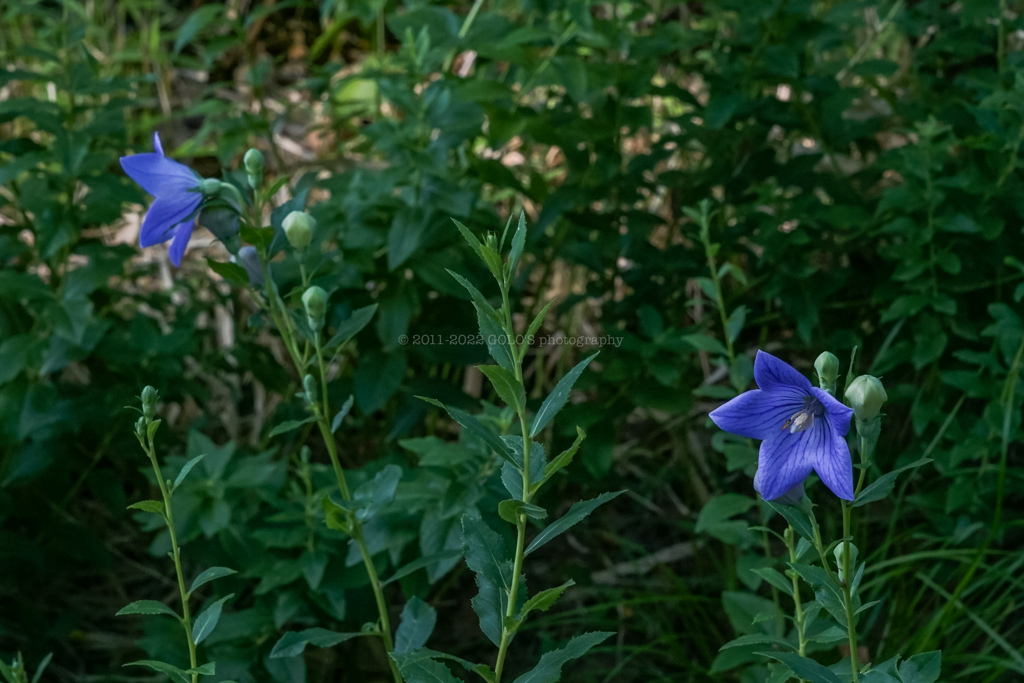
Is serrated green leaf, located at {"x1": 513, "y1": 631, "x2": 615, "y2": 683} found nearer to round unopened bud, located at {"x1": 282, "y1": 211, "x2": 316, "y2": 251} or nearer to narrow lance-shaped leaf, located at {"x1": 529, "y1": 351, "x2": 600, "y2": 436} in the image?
narrow lance-shaped leaf, located at {"x1": 529, "y1": 351, "x2": 600, "y2": 436}

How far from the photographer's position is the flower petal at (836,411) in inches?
32.7

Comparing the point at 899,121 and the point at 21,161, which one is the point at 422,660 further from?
the point at 899,121

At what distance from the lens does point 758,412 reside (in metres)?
0.92

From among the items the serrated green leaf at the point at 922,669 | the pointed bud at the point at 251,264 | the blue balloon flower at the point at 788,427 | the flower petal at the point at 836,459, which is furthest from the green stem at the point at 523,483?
the pointed bud at the point at 251,264

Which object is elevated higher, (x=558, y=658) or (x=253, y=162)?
(x=253, y=162)

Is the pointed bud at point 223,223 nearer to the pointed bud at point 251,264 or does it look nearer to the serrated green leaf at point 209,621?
the pointed bud at point 251,264

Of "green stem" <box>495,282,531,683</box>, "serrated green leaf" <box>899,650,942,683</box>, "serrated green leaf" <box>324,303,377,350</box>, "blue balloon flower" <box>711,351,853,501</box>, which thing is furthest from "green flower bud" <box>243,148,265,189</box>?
"serrated green leaf" <box>899,650,942,683</box>

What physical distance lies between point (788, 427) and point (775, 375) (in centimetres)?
8

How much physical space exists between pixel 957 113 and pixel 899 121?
0.49m

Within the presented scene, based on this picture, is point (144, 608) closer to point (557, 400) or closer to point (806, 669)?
point (557, 400)

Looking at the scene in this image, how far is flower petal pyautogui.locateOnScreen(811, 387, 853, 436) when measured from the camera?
0.83 metres

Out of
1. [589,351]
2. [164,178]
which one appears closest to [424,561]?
[164,178]

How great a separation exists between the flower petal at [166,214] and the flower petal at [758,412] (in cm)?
77

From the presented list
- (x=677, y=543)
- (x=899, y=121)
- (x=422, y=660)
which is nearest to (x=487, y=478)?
(x=422, y=660)
